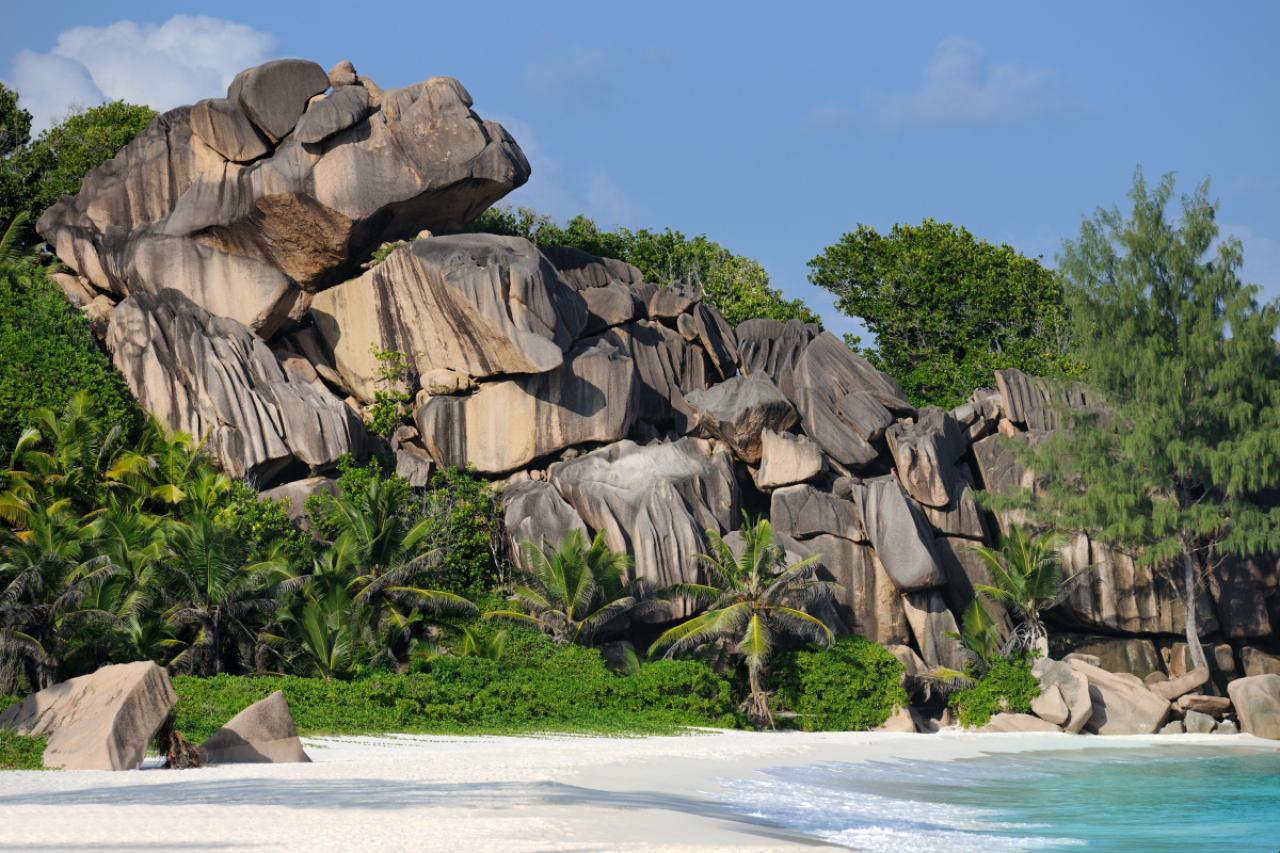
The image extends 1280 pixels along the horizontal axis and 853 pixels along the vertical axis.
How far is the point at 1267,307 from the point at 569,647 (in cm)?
2029

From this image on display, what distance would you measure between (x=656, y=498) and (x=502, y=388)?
18.3 feet

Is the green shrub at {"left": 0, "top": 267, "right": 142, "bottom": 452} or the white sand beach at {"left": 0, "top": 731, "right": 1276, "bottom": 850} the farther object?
the green shrub at {"left": 0, "top": 267, "right": 142, "bottom": 452}

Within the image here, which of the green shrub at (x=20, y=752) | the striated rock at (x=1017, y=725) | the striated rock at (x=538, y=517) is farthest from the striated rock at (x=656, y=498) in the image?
the green shrub at (x=20, y=752)

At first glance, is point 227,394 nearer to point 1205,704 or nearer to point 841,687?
point 841,687

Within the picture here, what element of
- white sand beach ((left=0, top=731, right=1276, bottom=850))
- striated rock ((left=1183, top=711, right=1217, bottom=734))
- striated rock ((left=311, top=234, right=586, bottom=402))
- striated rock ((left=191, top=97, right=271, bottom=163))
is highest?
striated rock ((left=191, top=97, right=271, bottom=163))

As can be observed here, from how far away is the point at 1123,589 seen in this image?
3481 cm

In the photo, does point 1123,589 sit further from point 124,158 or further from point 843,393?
point 124,158

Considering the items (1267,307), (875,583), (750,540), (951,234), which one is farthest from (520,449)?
(951,234)

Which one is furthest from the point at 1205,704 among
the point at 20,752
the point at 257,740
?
the point at 20,752

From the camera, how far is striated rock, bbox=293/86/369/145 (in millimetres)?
36094

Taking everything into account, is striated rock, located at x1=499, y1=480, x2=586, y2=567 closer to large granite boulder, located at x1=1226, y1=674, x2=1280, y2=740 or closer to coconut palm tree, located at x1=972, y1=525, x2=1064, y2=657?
coconut palm tree, located at x1=972, y1=525, x2=1064, y2=657

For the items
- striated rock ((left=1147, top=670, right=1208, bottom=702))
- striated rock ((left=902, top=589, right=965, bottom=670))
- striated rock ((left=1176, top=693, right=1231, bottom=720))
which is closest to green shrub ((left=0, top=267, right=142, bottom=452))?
striated rock ((left=902, top=589, right=965, bottom=670))

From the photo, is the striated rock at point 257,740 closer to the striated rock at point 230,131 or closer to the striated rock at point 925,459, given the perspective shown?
the striated rock at point 925,459

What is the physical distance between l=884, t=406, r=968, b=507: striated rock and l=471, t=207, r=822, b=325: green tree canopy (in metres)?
10.3
